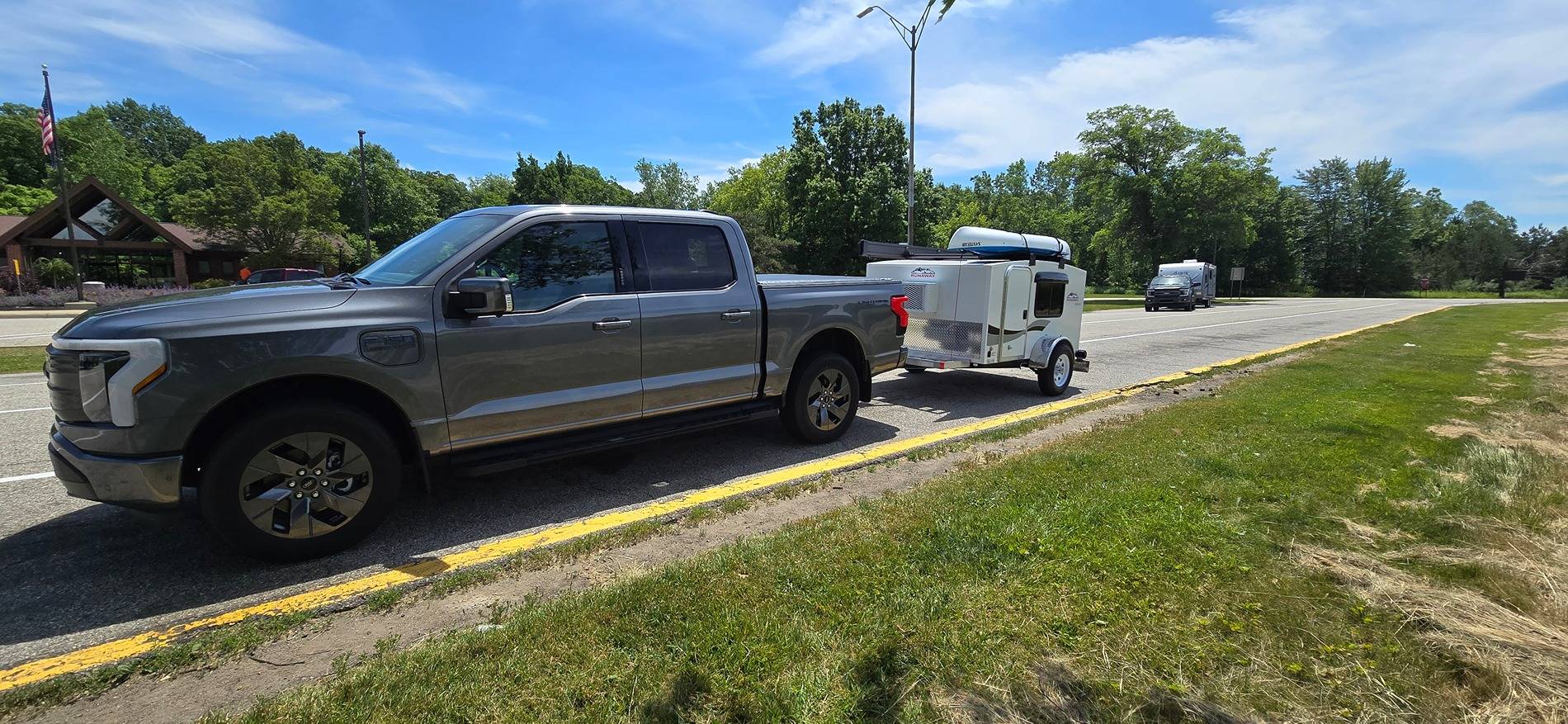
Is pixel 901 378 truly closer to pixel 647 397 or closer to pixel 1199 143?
pixel 647 397

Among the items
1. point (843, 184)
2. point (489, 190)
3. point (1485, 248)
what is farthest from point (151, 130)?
point (1485, 248)

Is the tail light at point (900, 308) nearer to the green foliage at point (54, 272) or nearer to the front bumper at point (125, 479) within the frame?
the front bumper at point (125, 479)

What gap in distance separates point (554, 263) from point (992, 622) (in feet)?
11.5

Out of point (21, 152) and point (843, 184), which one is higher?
point (21, 152)

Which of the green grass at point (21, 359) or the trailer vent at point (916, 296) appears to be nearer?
the trailer vent at point (916, 296)

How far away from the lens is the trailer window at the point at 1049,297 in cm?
871

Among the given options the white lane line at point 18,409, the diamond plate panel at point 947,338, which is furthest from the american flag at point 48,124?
the diamond plate panel at point 947,338

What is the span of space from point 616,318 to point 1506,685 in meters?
4.65

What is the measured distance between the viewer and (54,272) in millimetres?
32125

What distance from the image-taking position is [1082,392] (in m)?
9.30

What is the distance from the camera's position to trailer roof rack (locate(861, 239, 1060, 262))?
343 inches

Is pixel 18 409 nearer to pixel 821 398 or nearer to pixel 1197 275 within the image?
pixel 821 398

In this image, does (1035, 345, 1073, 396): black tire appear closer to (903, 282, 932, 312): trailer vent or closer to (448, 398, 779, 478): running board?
(903, 282, 932, 312): trailer vent

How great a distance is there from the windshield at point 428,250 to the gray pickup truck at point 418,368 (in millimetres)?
23
